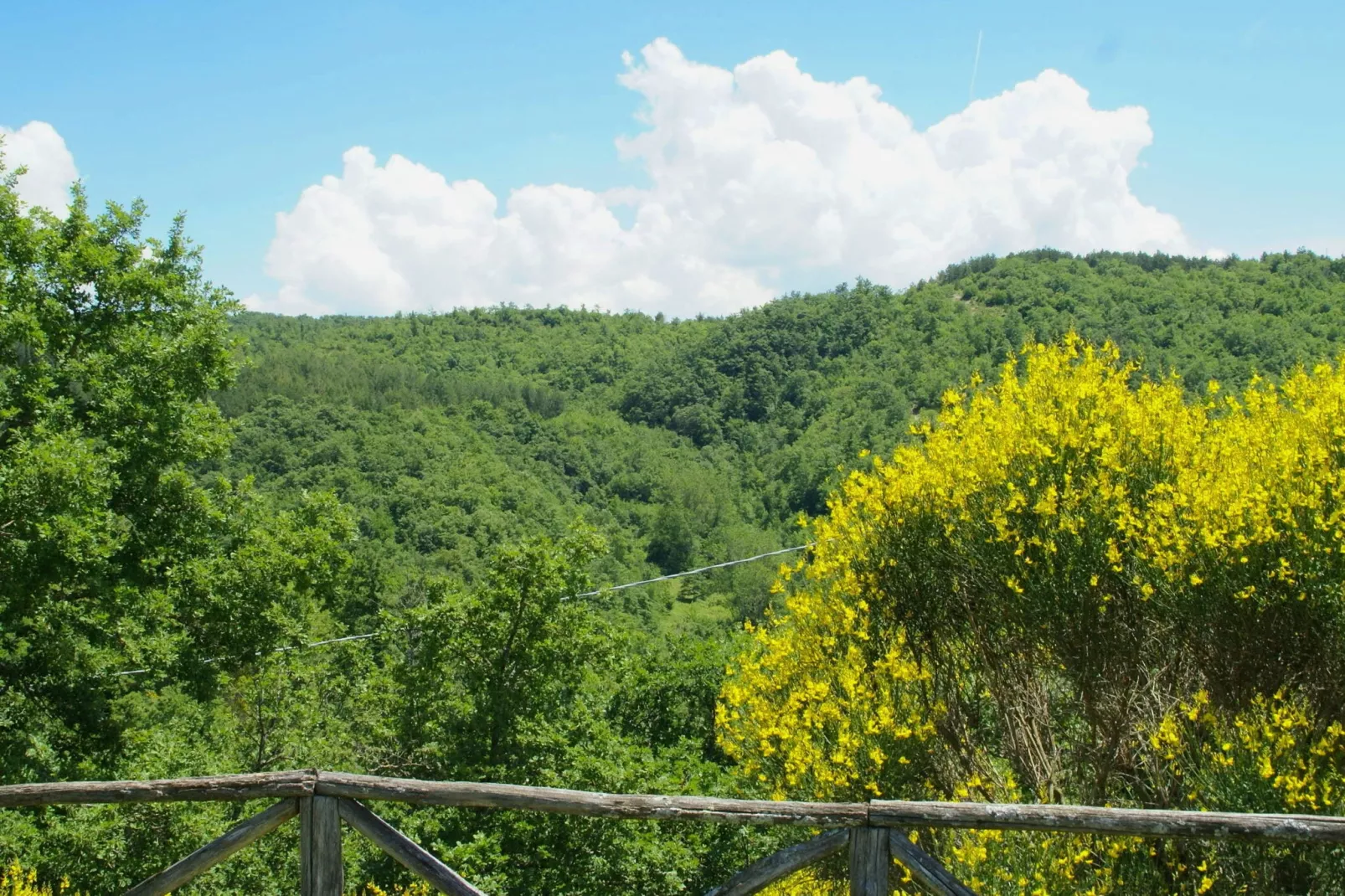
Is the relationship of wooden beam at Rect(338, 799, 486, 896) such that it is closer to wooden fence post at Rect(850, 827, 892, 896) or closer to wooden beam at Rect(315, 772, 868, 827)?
wooden beam at Rect(315, 772, 868, 827)

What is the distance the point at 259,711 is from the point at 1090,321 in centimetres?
7884

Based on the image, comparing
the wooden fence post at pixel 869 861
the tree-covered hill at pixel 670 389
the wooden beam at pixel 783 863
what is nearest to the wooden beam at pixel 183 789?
the wooden beam at pixel 783 863

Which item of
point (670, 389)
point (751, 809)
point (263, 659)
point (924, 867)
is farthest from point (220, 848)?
point (670, 389)

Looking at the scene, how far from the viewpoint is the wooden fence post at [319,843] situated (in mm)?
3199

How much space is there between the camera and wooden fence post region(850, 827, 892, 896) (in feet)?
9.62

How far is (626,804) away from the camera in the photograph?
3.00 metres

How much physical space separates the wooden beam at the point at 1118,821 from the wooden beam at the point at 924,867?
8 cm

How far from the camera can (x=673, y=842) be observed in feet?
45.9

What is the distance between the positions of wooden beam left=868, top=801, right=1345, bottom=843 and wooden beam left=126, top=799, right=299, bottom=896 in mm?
2018

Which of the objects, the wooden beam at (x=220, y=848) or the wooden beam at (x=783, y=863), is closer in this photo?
the wooden beam at (x=783, y=863)

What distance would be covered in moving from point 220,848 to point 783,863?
193cm

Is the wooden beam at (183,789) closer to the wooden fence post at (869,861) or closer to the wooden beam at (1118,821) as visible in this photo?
the wooden fence post at (869,861)

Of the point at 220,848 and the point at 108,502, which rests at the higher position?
the point at 108,502

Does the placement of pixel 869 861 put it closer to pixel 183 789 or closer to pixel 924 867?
pixel 924 867
